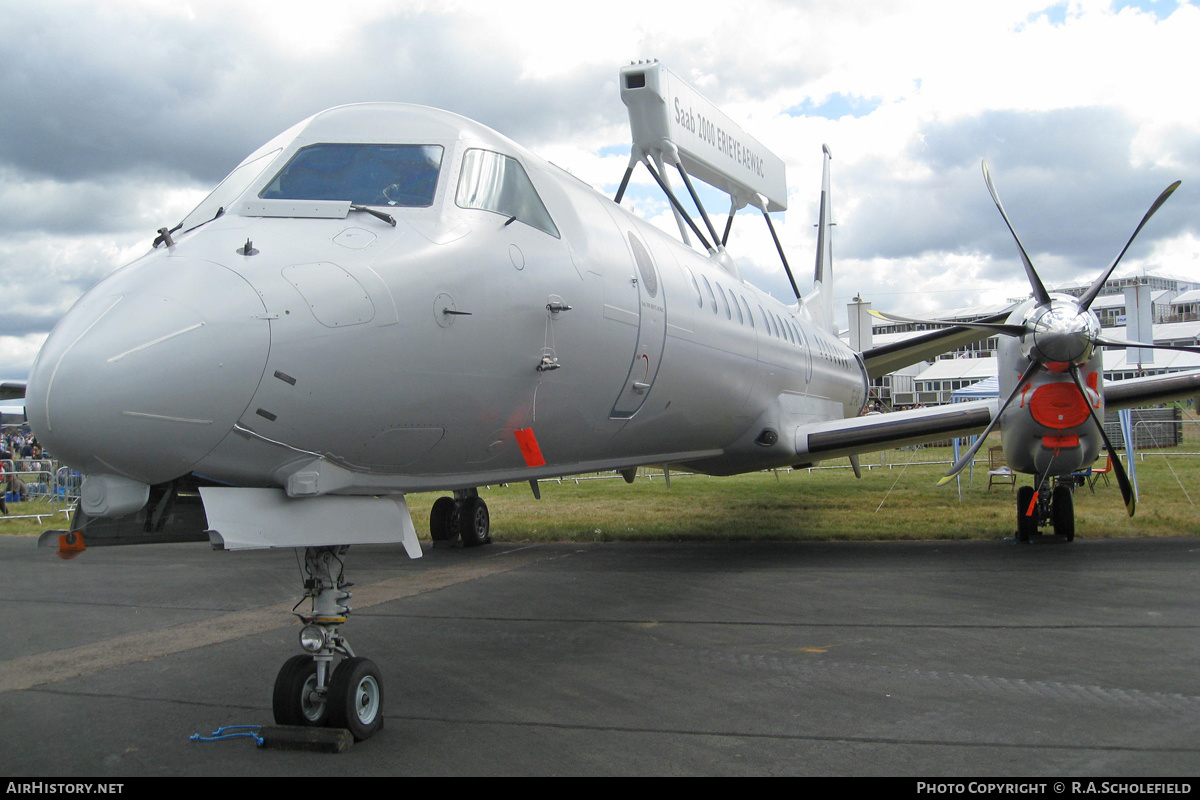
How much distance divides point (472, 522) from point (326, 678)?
8.67m

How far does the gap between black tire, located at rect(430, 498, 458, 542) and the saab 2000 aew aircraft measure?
6.25 meters

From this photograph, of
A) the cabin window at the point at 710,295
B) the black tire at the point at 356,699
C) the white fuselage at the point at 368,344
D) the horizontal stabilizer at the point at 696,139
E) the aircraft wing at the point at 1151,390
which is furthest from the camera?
the horizontal stabilizer at the point at 696,139

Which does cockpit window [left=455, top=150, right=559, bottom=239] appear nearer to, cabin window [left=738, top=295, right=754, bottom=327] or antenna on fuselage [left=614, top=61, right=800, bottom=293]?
cabin window [left=738, top=295, right=754, bottom=327]

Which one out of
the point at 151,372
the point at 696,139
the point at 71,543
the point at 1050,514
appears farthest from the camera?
the point at 696,139

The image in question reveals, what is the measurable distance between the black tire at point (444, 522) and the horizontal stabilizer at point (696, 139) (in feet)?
23.3

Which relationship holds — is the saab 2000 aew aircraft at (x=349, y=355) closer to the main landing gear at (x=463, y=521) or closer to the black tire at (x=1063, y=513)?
the main landing gear at (x=463, y=521)

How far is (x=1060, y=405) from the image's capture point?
10.1 metres

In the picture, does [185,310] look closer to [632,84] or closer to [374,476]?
[374,476]

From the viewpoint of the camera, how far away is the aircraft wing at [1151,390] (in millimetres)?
10703

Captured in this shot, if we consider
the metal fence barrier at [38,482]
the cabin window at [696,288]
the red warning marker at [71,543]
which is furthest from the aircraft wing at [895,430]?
the metal fence barrier at [38,482]

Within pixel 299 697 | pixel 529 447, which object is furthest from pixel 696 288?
pixel 299 697

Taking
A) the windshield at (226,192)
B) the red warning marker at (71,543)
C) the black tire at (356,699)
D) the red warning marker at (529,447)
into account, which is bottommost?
the black tire at (356,699)

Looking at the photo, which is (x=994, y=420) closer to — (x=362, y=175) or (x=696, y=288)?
(x=696, y=288)

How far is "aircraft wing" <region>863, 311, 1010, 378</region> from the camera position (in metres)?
15.0
